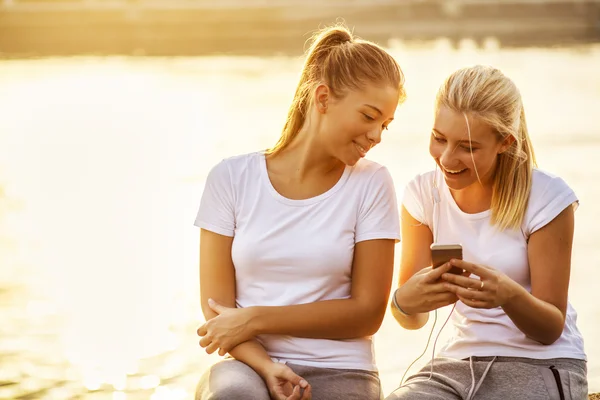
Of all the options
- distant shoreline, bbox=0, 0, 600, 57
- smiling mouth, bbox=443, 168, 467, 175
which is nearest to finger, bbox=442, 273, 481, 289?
smiling mouth, bbox=443, 168, 467, 175

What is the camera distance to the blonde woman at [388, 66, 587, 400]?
9.65ft

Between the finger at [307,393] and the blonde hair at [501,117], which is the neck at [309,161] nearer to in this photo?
the blonde hair at [501,117]

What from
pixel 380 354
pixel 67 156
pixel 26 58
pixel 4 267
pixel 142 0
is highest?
pixel 142 0

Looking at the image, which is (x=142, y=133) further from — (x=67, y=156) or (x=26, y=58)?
(x=26, y=58)

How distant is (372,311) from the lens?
305 centimetres

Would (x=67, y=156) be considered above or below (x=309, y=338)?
above

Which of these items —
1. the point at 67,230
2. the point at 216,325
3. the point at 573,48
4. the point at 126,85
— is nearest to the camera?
the point at 216,325

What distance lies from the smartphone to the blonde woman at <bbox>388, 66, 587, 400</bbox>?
0.10ft

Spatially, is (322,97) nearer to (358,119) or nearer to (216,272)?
(358,119)

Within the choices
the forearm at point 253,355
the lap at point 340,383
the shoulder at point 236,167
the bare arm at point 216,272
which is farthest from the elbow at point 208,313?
the shoulder at point 236,167

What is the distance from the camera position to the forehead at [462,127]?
2994 millimetres

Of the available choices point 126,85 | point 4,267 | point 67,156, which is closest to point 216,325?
point 4,267

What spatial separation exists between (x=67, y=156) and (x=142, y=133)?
6.21 feet

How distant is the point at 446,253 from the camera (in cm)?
285
